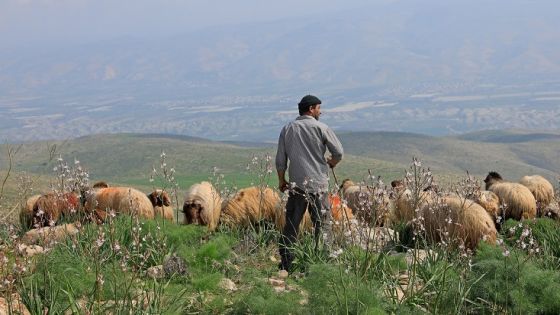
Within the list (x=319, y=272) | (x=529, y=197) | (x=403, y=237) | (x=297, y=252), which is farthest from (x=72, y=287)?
(x=529, y=197)

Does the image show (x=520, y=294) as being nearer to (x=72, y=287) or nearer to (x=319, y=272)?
(x=319, y=272)

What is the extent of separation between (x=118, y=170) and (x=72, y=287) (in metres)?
118

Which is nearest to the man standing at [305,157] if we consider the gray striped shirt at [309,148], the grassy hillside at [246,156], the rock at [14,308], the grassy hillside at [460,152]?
the gray striped shirt at [309,148]

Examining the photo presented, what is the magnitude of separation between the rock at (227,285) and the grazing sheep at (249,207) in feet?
14.8

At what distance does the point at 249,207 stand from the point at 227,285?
5303 mm

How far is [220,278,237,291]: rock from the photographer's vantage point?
7.18 m

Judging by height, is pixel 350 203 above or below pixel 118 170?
above

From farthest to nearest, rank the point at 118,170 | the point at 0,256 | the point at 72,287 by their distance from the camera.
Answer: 1. the point at 118,170
2. the point at 72,287
3. the point at 0,256

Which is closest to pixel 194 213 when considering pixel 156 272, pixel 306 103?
pixel 306 103

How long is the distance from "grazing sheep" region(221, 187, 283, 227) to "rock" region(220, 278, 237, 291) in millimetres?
4499

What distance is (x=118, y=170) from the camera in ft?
397

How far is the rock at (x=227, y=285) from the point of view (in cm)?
718

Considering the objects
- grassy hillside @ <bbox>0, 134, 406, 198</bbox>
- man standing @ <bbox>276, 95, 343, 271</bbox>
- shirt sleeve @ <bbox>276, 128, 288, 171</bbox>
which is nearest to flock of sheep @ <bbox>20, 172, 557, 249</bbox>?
shirt sleeve @ <bbox>276, 128, 288, 171</bbox>

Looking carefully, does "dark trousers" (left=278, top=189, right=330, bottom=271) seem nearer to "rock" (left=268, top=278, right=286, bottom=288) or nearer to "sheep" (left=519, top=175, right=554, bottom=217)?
"rock" (left=268, top=278, right=286, bottom=288)
